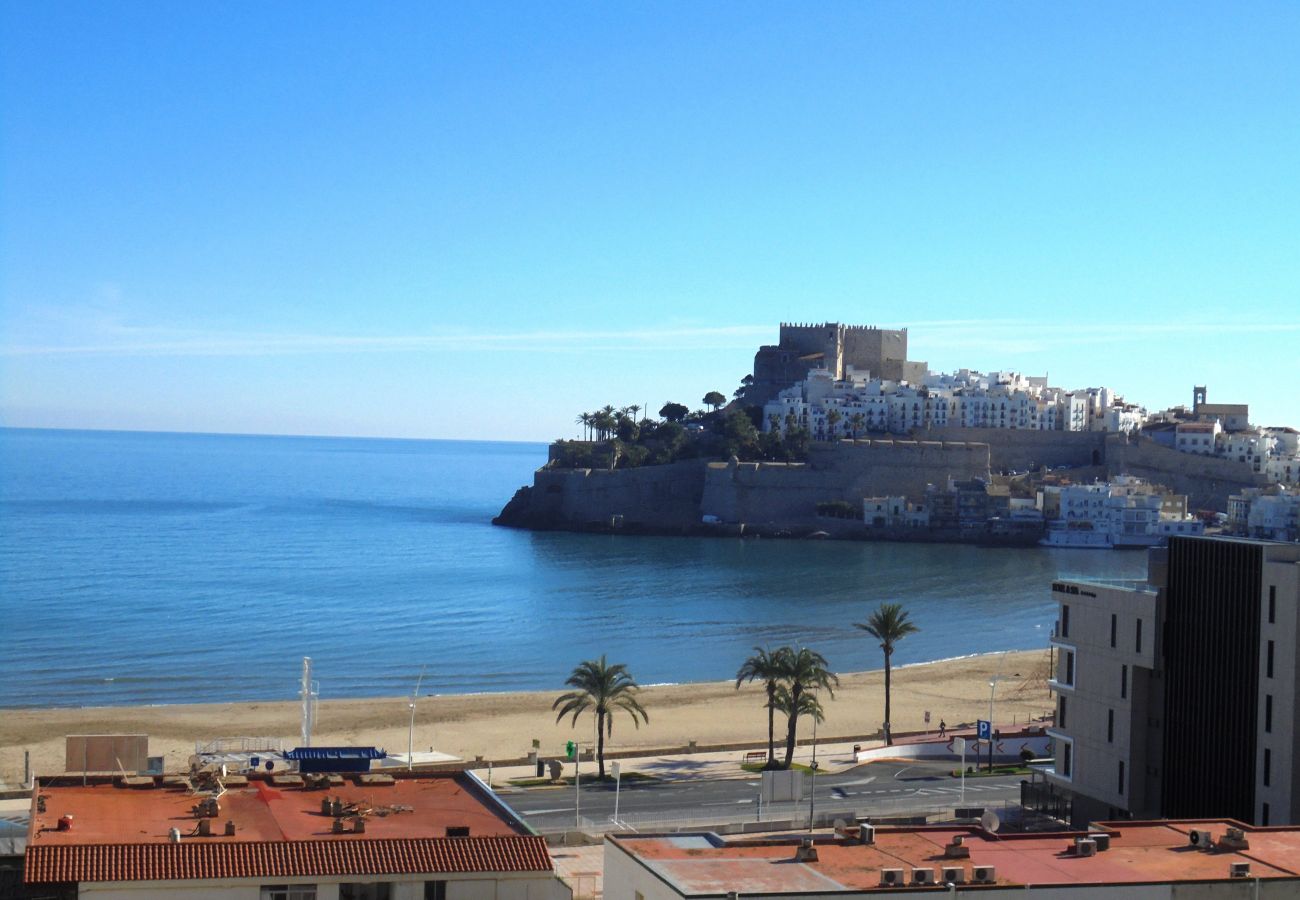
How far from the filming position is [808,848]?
13531 mm

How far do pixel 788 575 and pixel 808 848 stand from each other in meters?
64.8

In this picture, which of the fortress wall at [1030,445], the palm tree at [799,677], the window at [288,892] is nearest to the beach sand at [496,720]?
the palm tree at [799,677]

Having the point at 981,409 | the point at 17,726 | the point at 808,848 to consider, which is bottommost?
the point at 17,726

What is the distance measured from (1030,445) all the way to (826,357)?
20.2 metres

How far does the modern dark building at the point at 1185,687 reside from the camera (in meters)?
19.7

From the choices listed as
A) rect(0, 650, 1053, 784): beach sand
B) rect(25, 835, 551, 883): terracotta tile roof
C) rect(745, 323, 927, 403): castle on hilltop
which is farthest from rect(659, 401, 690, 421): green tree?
rect(25, 835, 551, 883): terracotta tile roof

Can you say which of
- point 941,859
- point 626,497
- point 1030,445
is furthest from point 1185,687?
point 1030,445

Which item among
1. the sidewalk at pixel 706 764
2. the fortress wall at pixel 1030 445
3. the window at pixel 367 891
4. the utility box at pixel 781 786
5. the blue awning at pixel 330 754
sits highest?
the fortress wall at pixel 1030 445

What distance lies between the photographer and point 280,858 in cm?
1203

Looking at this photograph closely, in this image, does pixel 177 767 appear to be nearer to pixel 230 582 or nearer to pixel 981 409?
pixel 230 582

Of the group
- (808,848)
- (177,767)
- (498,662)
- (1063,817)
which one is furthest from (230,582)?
(808,848)

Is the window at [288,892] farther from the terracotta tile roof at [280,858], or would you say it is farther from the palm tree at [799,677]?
the palm tree at [799,677]

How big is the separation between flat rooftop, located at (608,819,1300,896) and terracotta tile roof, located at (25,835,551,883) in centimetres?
134

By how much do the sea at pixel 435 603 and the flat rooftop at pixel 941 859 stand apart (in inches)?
1204
